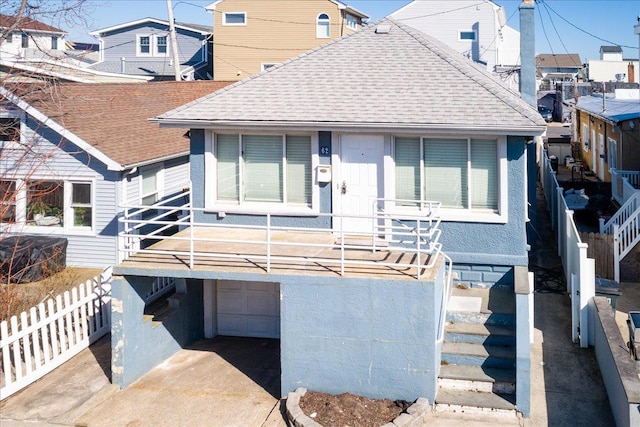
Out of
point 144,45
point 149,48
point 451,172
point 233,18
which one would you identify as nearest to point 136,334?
point 451,172

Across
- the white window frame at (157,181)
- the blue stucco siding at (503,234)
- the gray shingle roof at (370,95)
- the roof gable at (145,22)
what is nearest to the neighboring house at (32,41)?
the roof gable at (145,22)

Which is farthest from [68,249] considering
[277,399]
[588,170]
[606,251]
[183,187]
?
[588,170]

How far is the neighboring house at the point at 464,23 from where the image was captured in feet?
129

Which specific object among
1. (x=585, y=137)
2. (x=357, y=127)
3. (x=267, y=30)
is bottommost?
(x=357, y=127)

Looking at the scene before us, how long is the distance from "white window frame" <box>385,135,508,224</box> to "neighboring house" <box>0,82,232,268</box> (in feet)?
22.3

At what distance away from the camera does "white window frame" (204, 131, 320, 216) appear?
12375 mm

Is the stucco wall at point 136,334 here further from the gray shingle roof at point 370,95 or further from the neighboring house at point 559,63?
the neighboring house at point 559,63

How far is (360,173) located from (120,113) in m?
10.1

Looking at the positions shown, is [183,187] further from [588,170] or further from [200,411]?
[588,170]

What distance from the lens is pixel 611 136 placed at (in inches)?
892

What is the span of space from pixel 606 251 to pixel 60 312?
1149 centimetres

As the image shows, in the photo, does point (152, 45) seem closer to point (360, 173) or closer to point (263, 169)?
point (263, 169)

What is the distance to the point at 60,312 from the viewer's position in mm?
10969

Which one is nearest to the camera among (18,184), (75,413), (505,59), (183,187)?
(75,413)
